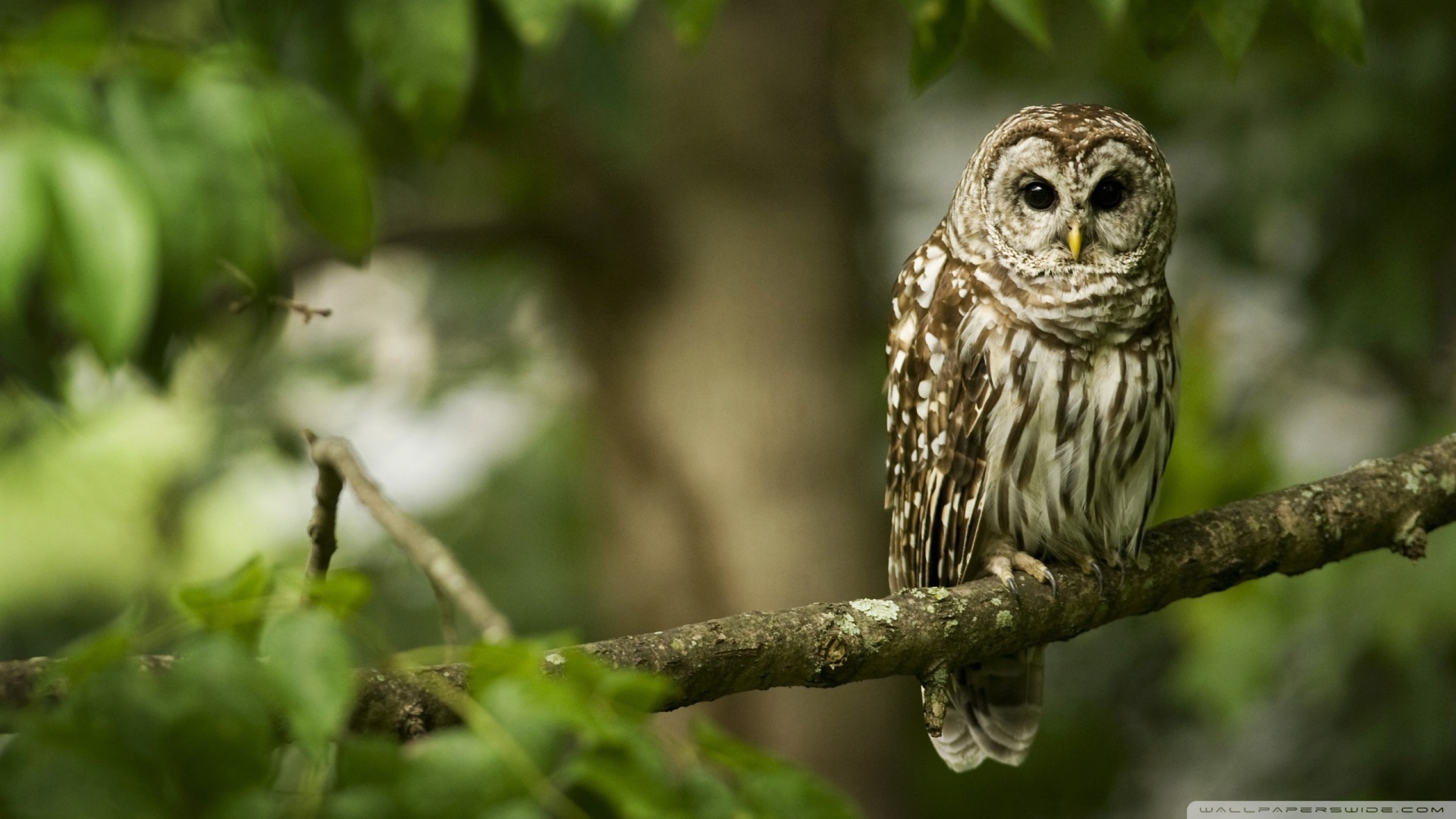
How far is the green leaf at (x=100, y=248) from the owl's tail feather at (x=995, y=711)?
213 cm

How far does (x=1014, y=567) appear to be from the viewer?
2766mm

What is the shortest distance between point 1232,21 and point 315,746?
1580mm

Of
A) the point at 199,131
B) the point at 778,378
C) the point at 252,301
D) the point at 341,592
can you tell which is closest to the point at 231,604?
the point at 341,592

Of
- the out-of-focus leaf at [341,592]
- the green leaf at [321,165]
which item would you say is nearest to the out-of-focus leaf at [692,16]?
the green leaf at [321,165]

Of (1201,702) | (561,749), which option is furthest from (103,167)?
(1201,702)

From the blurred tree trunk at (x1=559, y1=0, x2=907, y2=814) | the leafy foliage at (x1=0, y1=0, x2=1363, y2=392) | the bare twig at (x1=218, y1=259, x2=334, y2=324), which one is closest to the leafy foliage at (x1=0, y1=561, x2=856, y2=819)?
the leafy foliage at (x1=0, y1=0, x2=1363, y2=392)

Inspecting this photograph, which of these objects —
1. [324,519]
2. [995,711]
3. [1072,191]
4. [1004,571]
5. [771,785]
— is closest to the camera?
[771,785]

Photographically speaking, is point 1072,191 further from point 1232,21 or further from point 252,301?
point 252,301

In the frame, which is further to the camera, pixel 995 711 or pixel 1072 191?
pixel 995 711

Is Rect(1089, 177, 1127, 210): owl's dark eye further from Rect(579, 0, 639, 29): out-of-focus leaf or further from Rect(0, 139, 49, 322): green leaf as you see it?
Rect(0, 139, 49, 322): green leaf

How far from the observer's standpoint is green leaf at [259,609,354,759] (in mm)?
1146

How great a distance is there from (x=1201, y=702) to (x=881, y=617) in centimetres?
318

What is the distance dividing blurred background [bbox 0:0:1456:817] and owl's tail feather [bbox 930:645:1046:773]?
142cm

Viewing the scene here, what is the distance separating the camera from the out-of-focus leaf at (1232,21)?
191cm
